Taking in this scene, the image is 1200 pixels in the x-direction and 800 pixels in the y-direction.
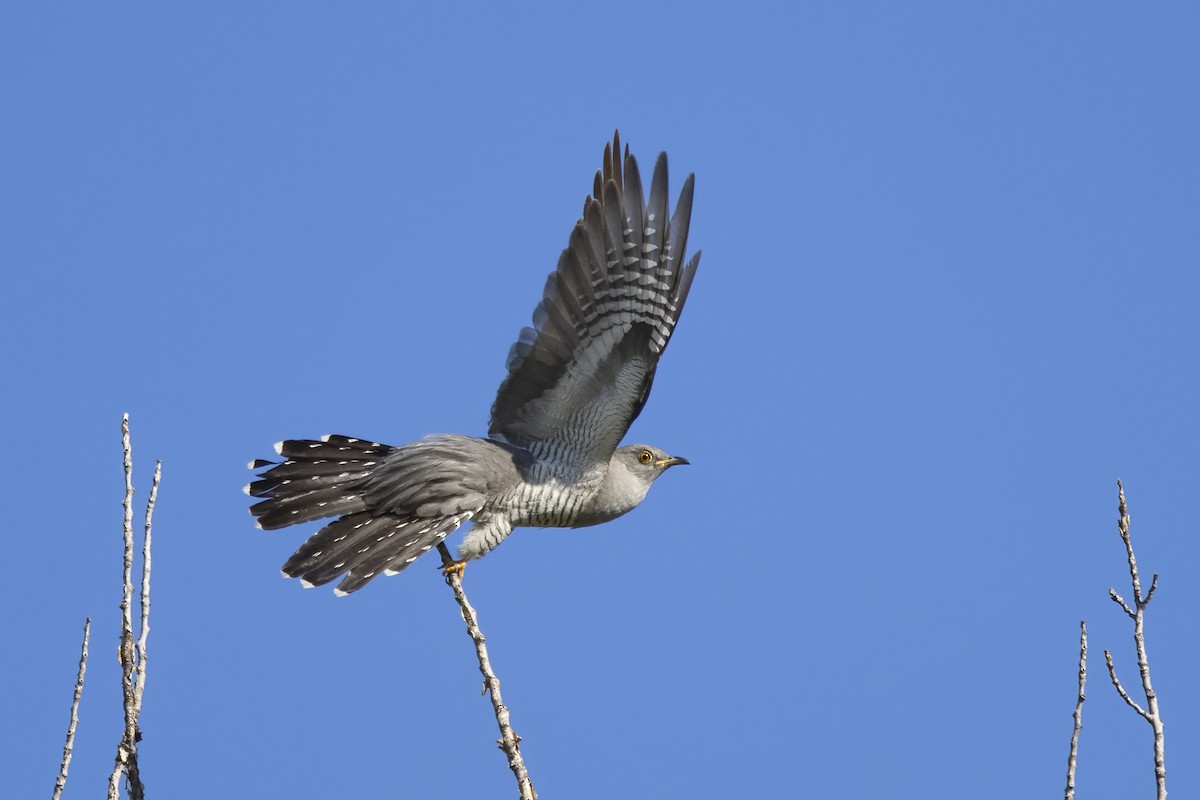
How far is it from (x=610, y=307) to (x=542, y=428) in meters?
0.75

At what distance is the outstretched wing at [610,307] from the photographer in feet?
19.4

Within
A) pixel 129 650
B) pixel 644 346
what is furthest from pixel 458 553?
pixel 129 650

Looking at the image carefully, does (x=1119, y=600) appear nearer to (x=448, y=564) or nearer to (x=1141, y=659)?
(x=1141, y=659)

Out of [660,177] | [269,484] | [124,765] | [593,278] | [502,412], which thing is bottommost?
[124,765]

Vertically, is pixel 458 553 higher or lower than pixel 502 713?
higher

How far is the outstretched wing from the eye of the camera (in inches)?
233

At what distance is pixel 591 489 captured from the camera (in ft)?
21.0

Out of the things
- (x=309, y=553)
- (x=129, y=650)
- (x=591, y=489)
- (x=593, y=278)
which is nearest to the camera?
(x=129, y=650)

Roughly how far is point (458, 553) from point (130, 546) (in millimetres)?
3140

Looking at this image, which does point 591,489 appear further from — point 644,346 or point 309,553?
point 309,553

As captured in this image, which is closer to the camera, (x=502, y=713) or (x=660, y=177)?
(x=502, y=713)

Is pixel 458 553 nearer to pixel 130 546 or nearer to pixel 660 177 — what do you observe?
pixel 660 177

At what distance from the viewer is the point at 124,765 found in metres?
2.77

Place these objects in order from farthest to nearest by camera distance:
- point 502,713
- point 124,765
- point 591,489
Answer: point 591,489
point 502,713
point 124,765
